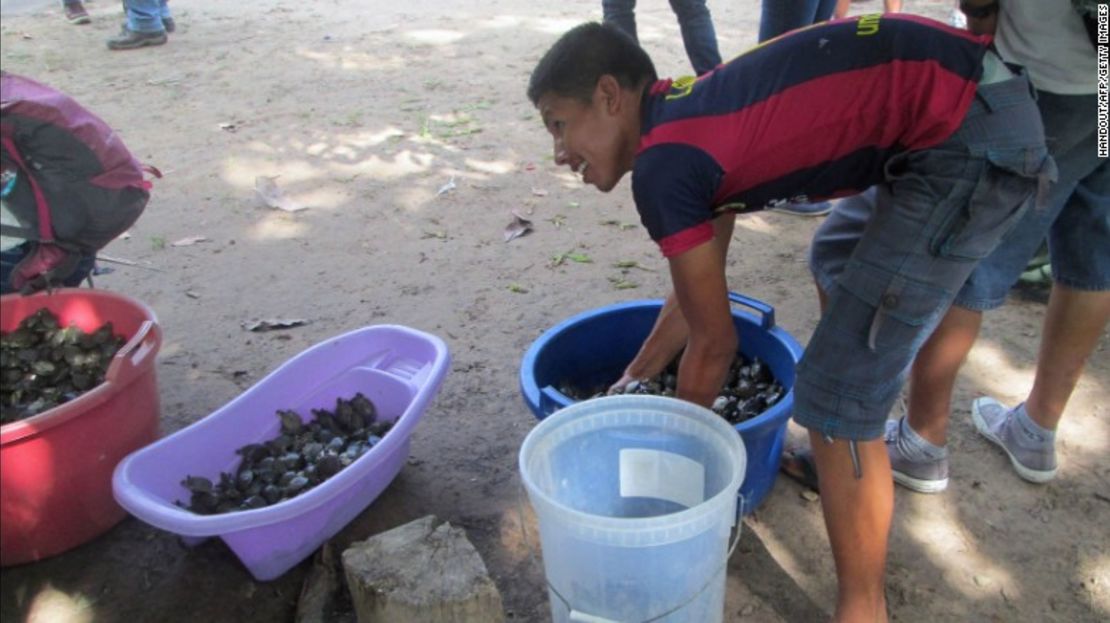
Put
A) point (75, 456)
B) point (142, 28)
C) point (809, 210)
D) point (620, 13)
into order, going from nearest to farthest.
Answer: point (75, 456) < point (809, 210) < point (620, 13) < point (142, 28)

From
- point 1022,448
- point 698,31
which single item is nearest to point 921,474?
point 1022,448

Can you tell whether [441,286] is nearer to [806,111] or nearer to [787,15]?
[787,15]

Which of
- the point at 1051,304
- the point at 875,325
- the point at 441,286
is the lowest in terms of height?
the point at 441,286

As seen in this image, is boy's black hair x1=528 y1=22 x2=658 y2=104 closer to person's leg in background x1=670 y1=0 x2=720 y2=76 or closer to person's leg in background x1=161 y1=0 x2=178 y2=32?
A: person's leg in background x1=670 y1=0 x2=720 y2=76

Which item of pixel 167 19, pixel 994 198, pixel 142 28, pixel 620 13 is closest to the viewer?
pixel 994 198

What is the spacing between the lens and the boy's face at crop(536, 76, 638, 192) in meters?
1.61

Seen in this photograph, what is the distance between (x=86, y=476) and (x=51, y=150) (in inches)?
32.0

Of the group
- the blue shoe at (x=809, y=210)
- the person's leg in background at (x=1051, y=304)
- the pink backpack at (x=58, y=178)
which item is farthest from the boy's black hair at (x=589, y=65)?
the blue shoe at (x=809, y=210)

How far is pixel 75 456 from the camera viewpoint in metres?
1.99

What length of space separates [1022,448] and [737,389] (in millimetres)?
737

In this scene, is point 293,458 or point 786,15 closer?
point 293,458

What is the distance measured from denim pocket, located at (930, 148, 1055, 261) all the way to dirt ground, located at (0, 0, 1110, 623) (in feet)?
2.88

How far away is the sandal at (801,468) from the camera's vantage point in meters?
2.21

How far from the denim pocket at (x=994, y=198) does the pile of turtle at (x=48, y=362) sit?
1.92 meters
